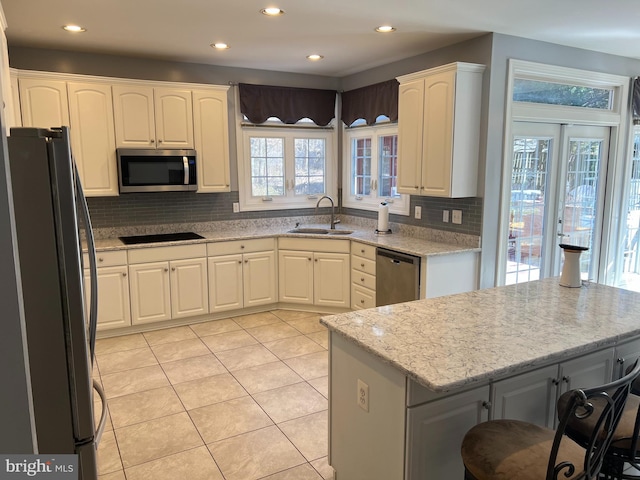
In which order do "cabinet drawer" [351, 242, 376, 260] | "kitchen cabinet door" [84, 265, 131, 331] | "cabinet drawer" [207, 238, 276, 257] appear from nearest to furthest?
"kitchen cabinet door" [84, 265, 131, 331] → "cabinet drawer" [351, 242, 376, 260] → "cabinet drawer" [207, 238, 276, 257]

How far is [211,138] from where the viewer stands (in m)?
4.84

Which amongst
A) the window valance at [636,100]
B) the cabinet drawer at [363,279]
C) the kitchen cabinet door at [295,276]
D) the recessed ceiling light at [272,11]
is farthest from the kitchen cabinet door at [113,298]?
the window valance at [636,100]

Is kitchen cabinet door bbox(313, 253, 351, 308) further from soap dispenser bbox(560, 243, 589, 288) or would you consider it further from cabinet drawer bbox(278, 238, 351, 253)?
soap dispenser bbox(560, 243, 589, 288)

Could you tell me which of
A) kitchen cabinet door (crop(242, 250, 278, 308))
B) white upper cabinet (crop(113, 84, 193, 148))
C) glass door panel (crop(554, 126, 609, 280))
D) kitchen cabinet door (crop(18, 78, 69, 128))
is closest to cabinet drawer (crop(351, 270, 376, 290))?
kitchen cabinet door (crop(242, 250, 278, 308))

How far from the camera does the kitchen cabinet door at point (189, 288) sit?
15.1ft

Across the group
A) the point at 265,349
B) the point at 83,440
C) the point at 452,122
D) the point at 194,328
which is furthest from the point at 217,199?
the point at 83,440

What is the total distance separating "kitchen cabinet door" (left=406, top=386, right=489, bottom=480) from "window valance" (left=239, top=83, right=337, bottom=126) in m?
4.15

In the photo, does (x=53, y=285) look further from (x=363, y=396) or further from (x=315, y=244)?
(x=315, y=244)

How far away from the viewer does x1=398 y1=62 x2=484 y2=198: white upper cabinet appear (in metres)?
3.88

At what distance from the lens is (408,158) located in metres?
4.36

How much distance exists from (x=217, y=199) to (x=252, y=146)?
74 cm

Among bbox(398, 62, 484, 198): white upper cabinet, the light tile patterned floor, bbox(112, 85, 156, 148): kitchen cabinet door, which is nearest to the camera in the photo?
the light tile patterned floor

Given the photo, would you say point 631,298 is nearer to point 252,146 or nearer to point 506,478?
point 506,478

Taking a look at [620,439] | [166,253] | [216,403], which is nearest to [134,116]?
[166,253]
